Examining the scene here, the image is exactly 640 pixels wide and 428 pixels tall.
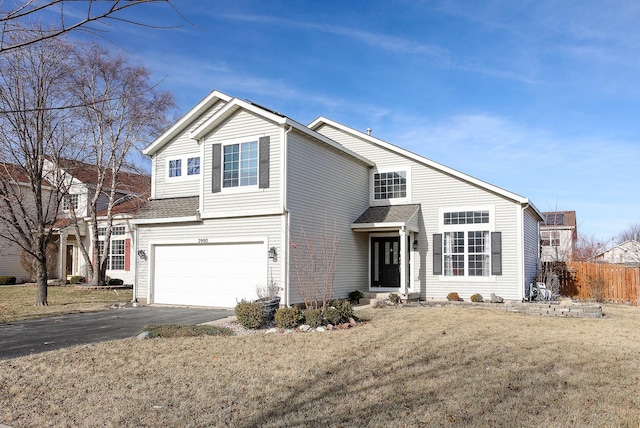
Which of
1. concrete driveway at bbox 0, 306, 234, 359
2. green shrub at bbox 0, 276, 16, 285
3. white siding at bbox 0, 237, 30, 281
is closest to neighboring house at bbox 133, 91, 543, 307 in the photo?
concrete driveway at bbox 0, 306, 234, 359

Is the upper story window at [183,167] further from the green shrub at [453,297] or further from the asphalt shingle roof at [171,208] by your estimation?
the green shrub at [453,297]

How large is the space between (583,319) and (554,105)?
7.88 metres

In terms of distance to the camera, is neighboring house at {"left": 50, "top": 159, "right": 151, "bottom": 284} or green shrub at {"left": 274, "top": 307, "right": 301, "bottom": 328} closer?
green shrub at {"left": 274, "top": 307, "right": 301, "bottom": 328}

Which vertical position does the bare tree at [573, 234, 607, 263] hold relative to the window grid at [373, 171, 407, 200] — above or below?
below

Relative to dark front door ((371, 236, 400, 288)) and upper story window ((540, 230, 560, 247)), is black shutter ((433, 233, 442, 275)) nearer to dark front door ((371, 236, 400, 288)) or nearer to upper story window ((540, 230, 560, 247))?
dark front door ((371, 236, 400, 288))

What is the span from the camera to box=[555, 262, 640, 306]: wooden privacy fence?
797 inches

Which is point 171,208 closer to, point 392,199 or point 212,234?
point 212,234

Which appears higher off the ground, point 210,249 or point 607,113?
point 607,113

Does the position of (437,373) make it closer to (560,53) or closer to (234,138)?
(234,138)

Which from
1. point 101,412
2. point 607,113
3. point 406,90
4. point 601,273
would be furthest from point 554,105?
point 101,412

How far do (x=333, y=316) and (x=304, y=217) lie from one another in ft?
14.2

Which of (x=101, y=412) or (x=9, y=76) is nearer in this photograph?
(x=101, y=412)

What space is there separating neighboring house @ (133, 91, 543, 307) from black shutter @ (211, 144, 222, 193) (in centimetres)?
4

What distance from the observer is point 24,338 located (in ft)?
35.1
